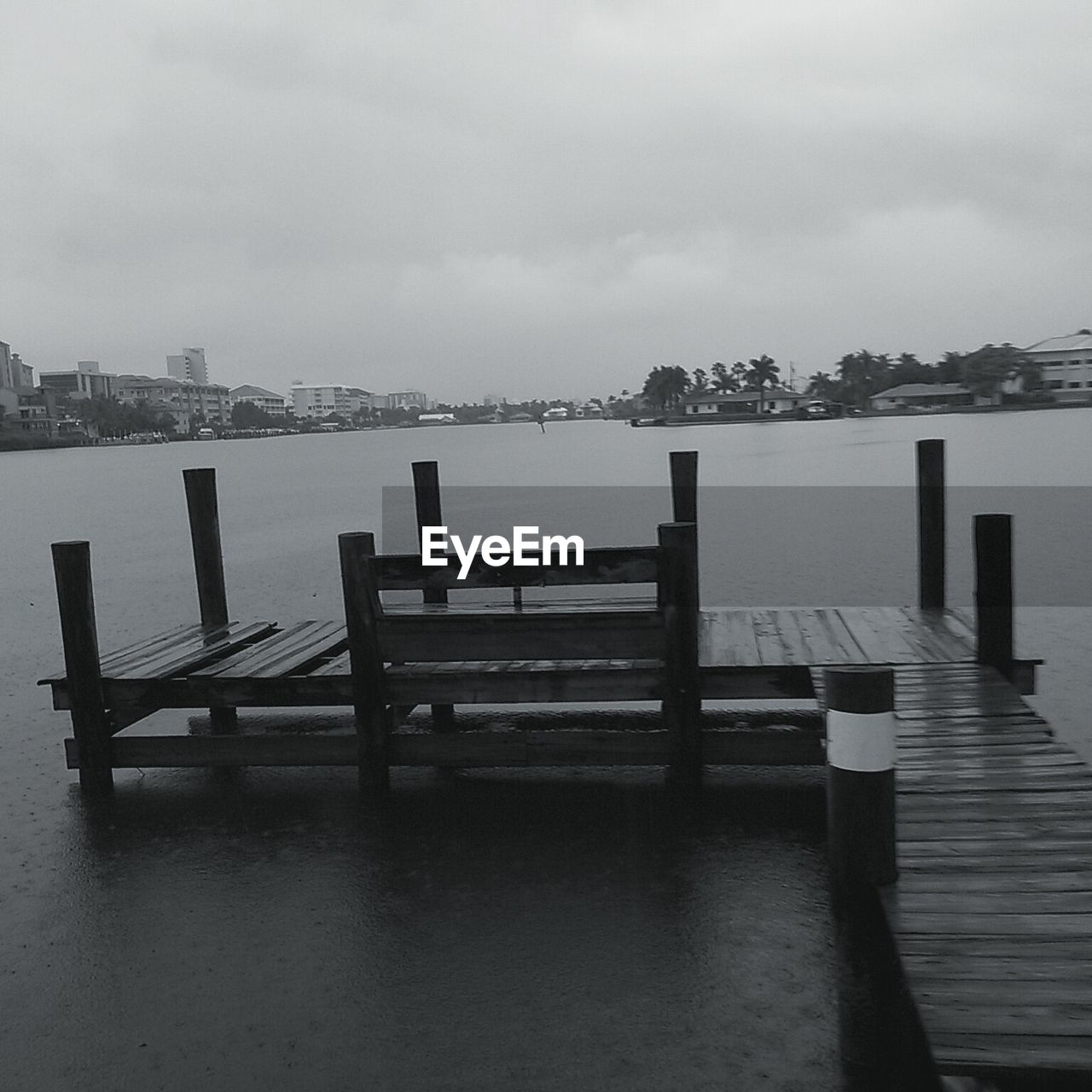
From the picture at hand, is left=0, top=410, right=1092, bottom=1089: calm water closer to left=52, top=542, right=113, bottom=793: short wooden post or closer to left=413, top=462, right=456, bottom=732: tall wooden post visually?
left=52, top=542, right=113, bottom=793: short wooden post

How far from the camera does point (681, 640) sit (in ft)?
23.5

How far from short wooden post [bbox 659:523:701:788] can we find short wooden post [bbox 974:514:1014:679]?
1.90m

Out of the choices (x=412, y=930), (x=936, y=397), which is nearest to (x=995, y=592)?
(x=412, y=930)

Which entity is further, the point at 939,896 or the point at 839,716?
the point at 839,716

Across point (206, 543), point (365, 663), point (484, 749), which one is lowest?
point (484, 749)

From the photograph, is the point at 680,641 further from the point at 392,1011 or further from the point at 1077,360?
the point at 1077,360

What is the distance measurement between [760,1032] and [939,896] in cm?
91

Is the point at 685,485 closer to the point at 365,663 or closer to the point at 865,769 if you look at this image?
the point at 365,663

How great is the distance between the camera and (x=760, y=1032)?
15.4 feet

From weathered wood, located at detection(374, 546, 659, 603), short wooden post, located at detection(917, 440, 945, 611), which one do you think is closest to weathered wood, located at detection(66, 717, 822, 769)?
weathered wood, located at detection(374, 546, 659, 603)

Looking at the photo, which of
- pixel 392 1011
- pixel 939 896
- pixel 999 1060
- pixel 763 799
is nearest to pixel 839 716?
pixel 939 896

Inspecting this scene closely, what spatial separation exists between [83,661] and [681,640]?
406 cm

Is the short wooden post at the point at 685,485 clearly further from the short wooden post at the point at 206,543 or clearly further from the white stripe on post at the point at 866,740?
the white stripe on post at the point at 866,740

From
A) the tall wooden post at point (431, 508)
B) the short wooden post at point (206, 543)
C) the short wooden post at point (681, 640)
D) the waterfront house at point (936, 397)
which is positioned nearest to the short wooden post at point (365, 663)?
the tall wooden post at point (431, 508)
